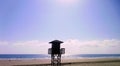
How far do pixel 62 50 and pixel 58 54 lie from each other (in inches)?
23.9

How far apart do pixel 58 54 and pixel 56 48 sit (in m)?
0.82

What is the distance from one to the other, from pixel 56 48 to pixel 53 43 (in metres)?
0.59

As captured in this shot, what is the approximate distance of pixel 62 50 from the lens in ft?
68.4

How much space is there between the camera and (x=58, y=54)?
68.8 ft

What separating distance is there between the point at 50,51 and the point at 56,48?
0.78 meters

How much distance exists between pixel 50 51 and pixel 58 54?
0.89m

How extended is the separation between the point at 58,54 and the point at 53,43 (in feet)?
4.30

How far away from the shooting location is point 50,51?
68.4 ft

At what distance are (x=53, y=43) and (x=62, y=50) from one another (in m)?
1.19

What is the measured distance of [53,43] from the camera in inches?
811
